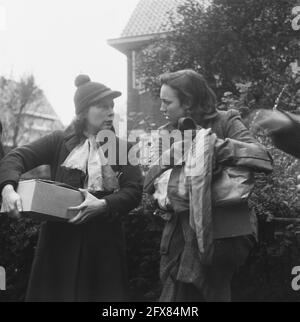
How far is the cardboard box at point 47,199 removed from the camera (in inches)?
115

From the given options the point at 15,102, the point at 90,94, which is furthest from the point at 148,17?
the point at 90,94

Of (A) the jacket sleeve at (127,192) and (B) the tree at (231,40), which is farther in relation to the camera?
(B) the tree at (231,40)

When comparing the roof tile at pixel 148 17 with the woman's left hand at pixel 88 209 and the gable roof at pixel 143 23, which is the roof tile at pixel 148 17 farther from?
the woman's left hand at pixel 88 209

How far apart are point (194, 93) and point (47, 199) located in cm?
96

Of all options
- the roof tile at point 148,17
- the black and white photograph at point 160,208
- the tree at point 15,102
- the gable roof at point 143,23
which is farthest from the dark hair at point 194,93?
the tree at point 15,102

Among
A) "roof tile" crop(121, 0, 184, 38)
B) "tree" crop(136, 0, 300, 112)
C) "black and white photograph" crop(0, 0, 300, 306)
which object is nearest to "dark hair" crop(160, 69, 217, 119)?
"black and white photograph" crop(0, 0, 300, 306)

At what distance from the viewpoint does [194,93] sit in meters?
2.98

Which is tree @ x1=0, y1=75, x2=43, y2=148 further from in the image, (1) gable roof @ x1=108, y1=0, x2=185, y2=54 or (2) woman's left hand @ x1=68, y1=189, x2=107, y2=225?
(2) woman's left hand @ x1=68, y1=189, x2=107, y2=225

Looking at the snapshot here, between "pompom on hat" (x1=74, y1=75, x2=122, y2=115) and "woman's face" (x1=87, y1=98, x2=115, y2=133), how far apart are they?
0.03m

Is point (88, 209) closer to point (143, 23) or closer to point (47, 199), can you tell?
point (47, 199)

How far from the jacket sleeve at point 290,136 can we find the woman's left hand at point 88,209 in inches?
43.7

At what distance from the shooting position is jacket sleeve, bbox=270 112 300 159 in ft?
7.77
